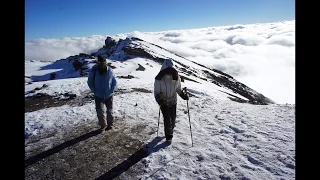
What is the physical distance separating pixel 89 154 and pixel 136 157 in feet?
5.13

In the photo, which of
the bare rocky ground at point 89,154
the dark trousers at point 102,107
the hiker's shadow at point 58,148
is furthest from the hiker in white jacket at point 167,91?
the hiker's shadow at point 58,148

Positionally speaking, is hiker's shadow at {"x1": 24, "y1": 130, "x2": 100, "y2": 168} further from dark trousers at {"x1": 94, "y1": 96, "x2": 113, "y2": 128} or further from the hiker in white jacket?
the hiker in white jacket

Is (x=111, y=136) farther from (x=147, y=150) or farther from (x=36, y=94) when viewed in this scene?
(x=36, y=94)

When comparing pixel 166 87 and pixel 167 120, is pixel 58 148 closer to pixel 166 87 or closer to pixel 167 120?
pixel 167 120

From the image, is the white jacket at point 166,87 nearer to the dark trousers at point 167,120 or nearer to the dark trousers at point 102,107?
the dark trousers at point 167,120

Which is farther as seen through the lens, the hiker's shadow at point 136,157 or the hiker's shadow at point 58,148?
the hiker's shadow at point 58,148

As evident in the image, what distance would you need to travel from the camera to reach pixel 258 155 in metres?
7.11

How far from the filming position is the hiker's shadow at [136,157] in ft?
21.6

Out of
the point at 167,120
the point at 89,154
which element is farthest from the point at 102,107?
the point at 167,120

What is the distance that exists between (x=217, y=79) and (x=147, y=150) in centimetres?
7784

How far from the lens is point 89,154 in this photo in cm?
775

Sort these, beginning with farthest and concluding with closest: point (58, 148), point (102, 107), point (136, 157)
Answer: point (102, 107) → point (58, 148) → point (136, 157)

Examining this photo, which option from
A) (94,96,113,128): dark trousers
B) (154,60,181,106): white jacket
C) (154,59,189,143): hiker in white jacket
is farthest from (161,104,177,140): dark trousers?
(94,96,113,128): dark trousers
